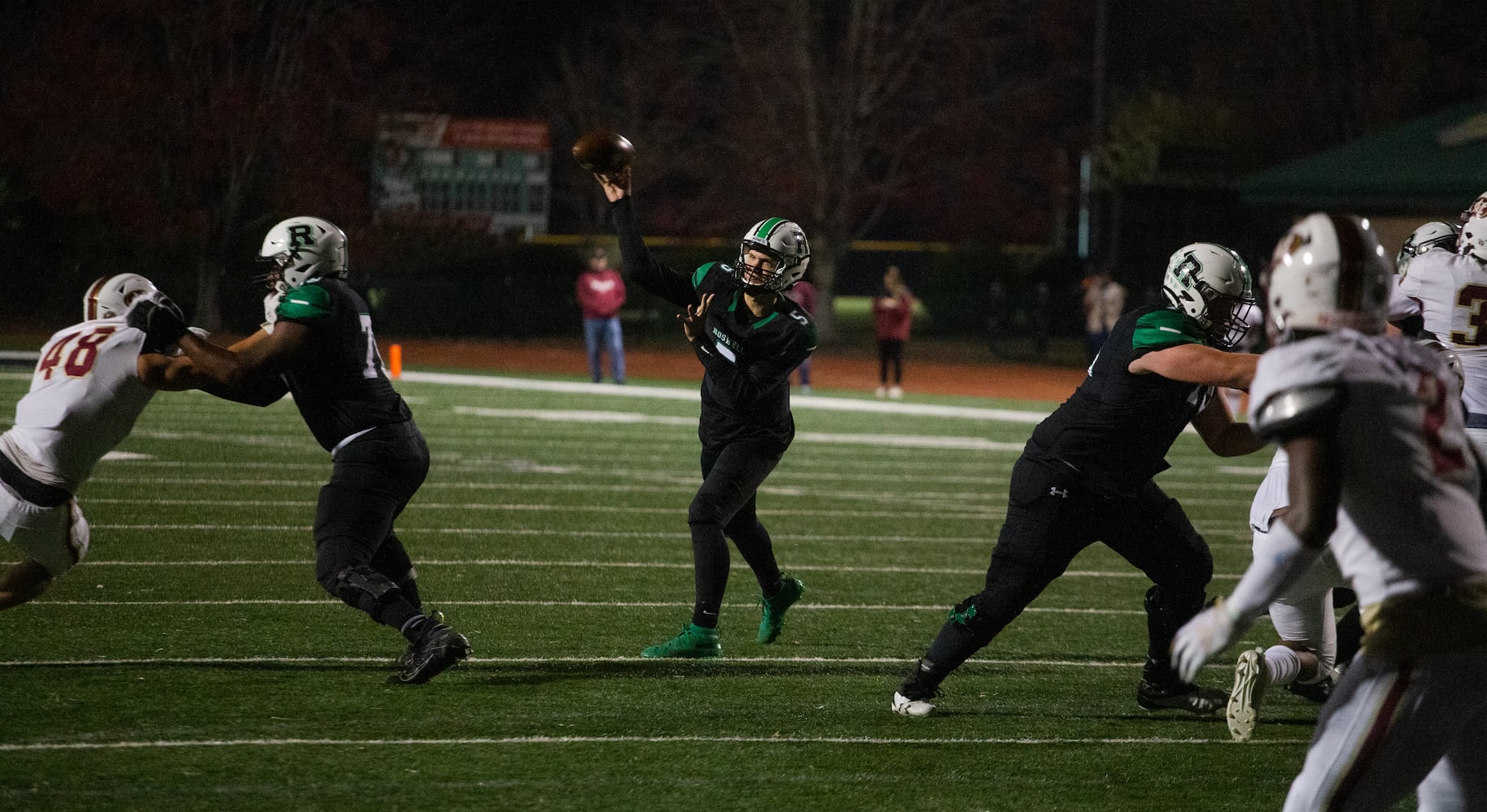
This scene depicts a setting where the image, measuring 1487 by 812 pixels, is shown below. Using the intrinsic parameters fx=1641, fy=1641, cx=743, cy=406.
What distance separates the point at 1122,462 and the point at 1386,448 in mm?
2206

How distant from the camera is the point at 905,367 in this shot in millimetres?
29922

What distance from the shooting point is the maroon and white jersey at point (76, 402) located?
18.6ft

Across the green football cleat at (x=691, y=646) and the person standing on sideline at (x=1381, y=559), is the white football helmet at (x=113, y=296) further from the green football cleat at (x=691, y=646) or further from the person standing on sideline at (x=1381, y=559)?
the person standing on sideline at (x=1381, y=559)

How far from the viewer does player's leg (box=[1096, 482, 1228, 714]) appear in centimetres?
558

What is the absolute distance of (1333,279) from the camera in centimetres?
340

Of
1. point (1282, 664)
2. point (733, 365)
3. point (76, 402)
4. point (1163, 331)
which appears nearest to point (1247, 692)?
point (1282, 664)

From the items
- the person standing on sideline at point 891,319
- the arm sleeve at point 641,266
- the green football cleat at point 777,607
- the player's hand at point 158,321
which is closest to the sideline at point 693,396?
the person standing on sideline at point 891,319

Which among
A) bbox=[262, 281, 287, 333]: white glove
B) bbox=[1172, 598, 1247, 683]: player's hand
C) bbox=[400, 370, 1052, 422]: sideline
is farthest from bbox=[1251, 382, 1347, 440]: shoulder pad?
bbox=[400, 370, 1052, 422]: sideline

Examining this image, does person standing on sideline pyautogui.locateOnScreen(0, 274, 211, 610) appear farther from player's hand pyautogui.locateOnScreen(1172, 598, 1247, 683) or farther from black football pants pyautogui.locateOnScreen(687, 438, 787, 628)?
player's hand pyautogui.locateOnScreen(1172, 598, 1247, 683)

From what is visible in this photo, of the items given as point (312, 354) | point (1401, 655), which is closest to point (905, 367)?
point (312, 354)

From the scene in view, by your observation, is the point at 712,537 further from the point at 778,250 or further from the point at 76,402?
the point at 76,402

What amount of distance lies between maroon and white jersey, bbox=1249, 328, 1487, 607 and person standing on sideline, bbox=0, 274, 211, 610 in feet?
12.6

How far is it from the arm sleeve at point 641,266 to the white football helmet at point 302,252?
115cm

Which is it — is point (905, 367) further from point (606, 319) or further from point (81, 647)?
point (81, 647)
